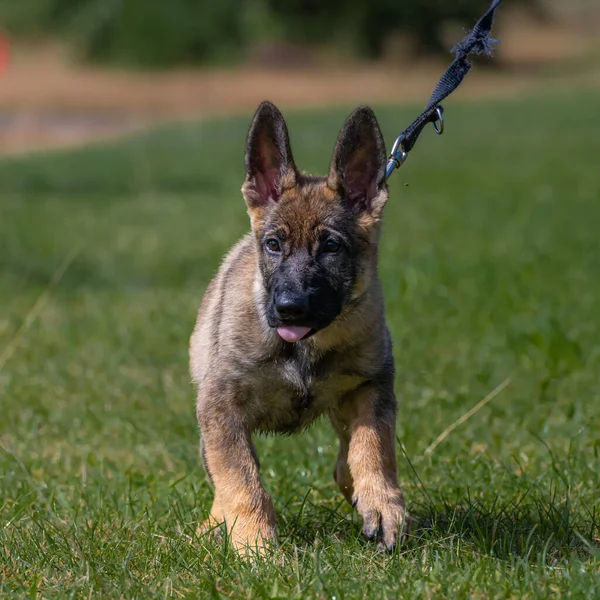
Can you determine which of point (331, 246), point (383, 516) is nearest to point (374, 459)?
point (383, 516)

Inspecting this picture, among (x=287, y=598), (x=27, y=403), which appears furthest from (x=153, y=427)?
(x=287, y=598)

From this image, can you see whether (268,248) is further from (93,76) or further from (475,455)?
(93,76)

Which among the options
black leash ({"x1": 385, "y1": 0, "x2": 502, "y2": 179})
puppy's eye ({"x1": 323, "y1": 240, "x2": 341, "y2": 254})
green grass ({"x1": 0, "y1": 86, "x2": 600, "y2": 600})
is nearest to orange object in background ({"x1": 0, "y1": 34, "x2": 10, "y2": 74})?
green grass ({"x1": 0, "y1": 86, "x2": 600, "y2": 600})

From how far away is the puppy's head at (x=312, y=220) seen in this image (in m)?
4.20

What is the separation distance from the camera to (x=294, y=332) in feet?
13.7

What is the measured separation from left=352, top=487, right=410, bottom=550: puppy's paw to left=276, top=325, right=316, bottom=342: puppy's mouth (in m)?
0.61

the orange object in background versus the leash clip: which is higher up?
the leash clip

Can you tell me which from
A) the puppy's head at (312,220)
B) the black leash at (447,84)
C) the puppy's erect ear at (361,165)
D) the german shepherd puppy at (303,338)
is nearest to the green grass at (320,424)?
the german shepherd puppy at (303,338)

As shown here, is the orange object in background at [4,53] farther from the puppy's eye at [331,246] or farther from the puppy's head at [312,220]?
the puppy's eye at [331,246]

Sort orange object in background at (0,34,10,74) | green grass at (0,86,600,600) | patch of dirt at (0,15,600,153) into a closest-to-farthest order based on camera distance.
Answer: green grass at (0,86,600,600)
patch of dirt at (0,15,600,153)
orange object in background at (0,34,10,74)

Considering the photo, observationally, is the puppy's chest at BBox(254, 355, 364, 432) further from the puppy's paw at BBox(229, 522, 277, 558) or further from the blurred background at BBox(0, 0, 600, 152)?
the blurred background at BBox(0, 0, 600, 152)

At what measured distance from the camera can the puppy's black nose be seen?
13.4 ft

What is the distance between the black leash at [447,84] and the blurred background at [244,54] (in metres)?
30.5

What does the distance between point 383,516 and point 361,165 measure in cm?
139
